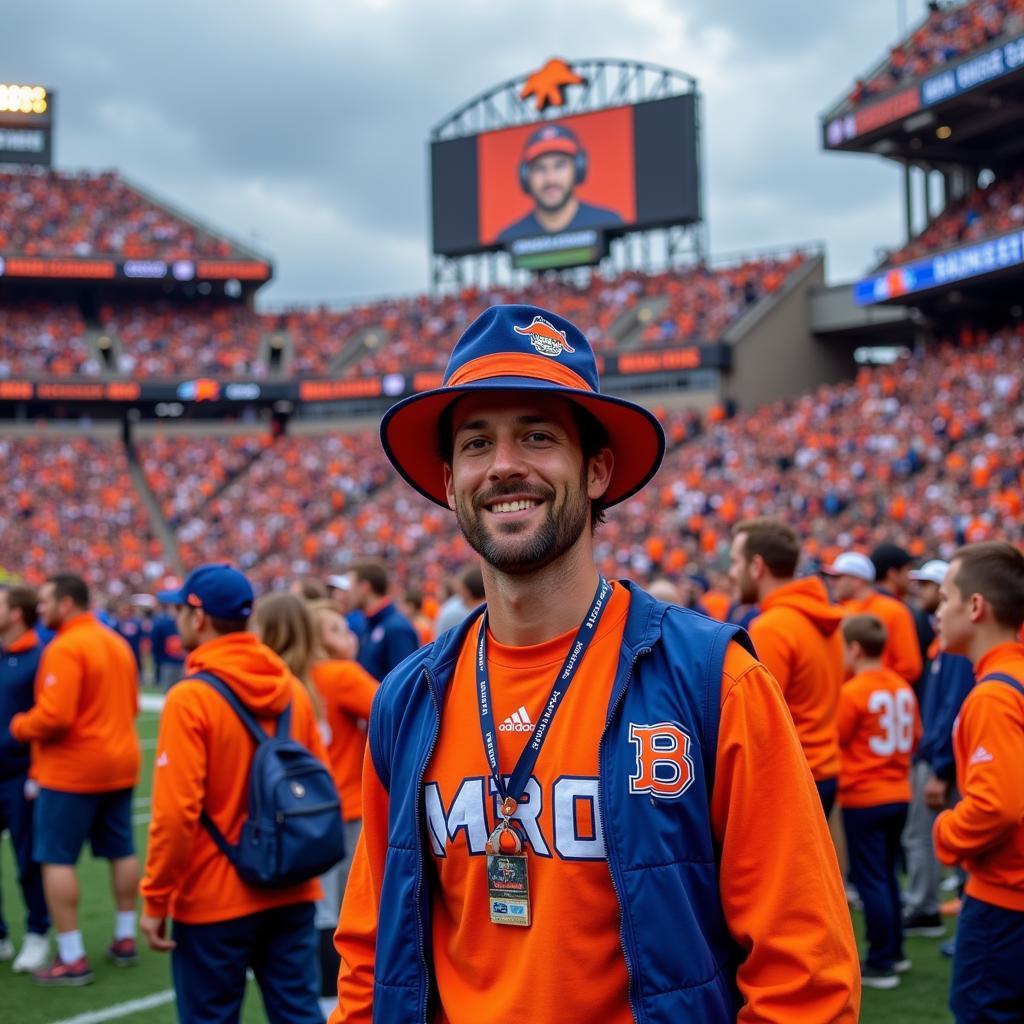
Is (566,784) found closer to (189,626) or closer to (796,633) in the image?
(189,626)

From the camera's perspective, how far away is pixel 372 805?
2.33m

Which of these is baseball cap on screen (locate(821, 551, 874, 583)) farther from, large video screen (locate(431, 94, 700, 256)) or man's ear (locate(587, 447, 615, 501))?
large video screen (locate(431, 94, 700, 256))

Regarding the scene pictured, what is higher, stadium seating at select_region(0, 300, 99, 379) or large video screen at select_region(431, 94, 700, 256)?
large video screen at select_region(431, 94, 700, 256)

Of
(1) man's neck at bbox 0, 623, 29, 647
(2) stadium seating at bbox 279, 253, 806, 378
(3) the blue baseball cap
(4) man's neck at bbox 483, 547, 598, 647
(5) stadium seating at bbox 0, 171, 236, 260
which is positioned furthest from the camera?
(5) stadium seating at bbox 0, 171, 236, 260

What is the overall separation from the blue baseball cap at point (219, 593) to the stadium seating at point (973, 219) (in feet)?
78.3

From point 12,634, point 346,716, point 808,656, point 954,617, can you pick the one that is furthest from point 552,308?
point 954,617

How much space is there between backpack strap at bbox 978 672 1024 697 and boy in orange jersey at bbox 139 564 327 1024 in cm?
242

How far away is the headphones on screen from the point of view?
120 ft

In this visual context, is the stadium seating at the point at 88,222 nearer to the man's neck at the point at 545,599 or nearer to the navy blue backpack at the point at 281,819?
the navy blue backpack at the point at 281,819

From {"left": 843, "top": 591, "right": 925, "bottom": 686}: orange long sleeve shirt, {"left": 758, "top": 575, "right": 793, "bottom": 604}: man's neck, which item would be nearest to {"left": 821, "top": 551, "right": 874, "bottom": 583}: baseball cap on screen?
{"left": 843, "top": 591, "right": 925, "bottom": 686}: orange long sleeve shirt

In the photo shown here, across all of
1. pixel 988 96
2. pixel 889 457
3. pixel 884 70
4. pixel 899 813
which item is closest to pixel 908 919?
pixel 899 813

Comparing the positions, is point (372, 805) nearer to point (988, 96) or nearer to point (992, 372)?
point (992, 372)

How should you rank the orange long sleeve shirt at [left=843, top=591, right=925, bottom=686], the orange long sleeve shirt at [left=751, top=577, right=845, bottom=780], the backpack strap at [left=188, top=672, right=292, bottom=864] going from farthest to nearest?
the orange long sleeve shirt at [left=843, top=591, right=925, bottom=686], the orange long sleeve shirt at [left=751, top=577, right=845, bottom=780], the backpack strap at [left=188, top=672, right=292, bottom=864]

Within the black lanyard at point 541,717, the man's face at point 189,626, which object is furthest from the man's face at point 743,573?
the black lanyard at point 541,717
